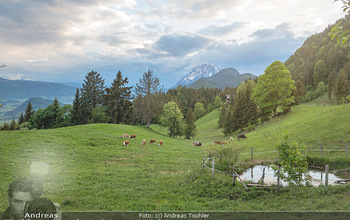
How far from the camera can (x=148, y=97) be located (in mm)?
63688

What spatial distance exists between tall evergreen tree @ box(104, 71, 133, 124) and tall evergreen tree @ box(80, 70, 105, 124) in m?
6.93

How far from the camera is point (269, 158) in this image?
77.5ft

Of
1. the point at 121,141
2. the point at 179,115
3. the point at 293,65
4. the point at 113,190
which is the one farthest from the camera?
the point at 293,65

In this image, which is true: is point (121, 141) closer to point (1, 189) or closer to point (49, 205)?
point (1, 189)

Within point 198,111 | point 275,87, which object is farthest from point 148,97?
point 198,111

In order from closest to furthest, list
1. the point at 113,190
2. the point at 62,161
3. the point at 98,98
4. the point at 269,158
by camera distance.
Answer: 1. the point at 113,190
2. the point at 62,161
3. the point at 269,158
4. the point at 98,98

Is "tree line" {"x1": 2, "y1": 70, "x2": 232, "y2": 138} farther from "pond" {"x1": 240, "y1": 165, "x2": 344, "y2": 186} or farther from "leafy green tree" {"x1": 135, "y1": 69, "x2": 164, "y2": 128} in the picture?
"pond" {"x1": 240, "y1": 165, "x2": 344, "y2": 186}

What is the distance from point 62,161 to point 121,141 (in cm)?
1288

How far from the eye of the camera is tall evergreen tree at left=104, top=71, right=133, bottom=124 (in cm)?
6284

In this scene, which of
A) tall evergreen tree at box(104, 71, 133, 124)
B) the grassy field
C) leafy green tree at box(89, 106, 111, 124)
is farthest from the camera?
tall evergreen tree at box(104, 71, 133, 124)

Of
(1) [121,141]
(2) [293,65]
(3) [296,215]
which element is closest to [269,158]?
(3) [296,215]

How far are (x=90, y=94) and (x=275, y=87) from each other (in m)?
59.6

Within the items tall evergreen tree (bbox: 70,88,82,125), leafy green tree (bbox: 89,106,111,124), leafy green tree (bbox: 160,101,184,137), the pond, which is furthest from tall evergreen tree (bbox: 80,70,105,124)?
Answer: the pond
